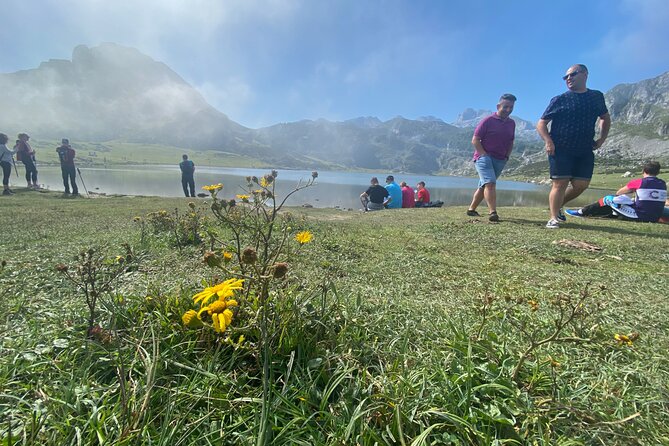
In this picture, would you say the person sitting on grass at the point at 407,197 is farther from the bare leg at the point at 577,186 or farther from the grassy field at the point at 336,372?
the grassy field at the point at 336,372

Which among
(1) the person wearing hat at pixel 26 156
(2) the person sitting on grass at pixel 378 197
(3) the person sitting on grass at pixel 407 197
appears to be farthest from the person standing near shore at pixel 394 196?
(1) the person wearing hat at pixel 26 156

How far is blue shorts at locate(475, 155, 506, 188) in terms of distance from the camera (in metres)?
6.67

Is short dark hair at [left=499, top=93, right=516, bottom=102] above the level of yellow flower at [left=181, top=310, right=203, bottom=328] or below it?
above

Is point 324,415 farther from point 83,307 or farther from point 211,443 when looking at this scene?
point 83,307

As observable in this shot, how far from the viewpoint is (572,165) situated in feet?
18.9

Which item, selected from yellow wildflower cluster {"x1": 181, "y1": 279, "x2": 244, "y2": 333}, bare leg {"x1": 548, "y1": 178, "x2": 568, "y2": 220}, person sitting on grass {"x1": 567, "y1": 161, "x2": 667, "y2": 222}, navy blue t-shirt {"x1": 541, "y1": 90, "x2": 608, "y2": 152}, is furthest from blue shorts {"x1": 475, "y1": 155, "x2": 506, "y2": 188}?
yellow wildflower cluster {"x1": 181, "y1": 279, "x2": 244, "y2": 333}

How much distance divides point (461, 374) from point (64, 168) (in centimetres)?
1792

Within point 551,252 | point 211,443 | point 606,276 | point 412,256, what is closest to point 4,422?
point 211,443

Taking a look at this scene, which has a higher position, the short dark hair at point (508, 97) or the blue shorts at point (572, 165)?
the short dark hair at point (508, 97)

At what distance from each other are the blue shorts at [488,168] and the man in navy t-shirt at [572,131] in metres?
1.10

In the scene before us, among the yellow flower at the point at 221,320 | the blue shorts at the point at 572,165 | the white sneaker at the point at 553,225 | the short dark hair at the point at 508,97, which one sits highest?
the short dark hair at the point at 508,97

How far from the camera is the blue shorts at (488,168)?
21.9ft

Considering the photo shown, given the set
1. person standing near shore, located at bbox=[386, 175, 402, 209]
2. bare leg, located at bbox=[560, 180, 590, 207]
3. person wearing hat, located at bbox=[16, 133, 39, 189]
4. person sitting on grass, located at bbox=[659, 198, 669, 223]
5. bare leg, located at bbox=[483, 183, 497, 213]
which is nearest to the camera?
bare leg, located at bbox=[560, 180, 590, 207]

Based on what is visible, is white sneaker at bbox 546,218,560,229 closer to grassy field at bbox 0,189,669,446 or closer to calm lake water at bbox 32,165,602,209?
grassy field at bbox 0,189,669,446
